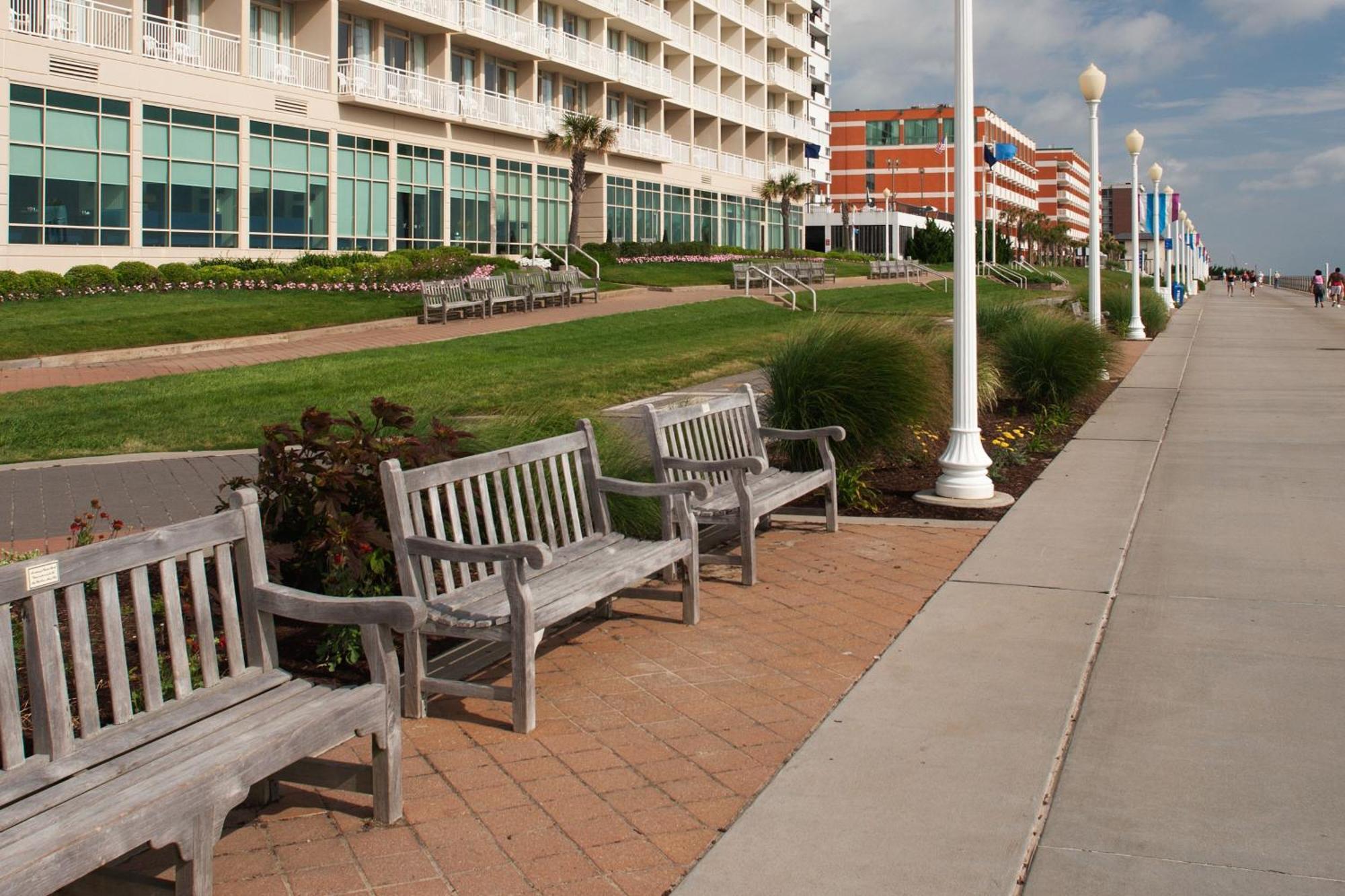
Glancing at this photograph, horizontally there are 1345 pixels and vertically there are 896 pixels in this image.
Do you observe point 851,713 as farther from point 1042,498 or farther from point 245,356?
point 245,356

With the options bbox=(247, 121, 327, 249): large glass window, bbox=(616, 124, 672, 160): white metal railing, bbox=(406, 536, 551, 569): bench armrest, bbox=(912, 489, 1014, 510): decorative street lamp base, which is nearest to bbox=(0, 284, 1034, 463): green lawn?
bbox=(406, 536, 551, 569): bench armrest

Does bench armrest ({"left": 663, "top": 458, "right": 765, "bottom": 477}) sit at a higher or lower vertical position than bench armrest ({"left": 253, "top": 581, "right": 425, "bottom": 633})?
higher

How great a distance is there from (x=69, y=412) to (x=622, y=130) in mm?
39738

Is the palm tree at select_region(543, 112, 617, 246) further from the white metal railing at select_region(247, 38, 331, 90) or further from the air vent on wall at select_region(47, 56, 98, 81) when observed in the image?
the air vent on wall at select_region(47, 56, 98, 81)

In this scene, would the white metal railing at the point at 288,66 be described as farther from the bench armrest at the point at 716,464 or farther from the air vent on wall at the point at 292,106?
the bench armrest at the point at 716,464

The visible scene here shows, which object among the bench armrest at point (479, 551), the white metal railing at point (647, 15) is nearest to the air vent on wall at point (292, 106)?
the white metal railing at point (647, 15)

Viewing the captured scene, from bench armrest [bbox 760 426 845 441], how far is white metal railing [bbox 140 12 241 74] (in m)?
26.9

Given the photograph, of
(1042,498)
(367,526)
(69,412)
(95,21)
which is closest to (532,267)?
(95,21)

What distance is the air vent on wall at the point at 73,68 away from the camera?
28562mm

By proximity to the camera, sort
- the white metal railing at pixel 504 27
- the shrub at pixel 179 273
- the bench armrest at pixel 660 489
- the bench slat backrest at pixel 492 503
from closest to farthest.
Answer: the bench slat backrest at pixel 492 503 → the bench armrest at pixel 660 489 → the shrub at pixel 179 273 → the white metal railing at pixel 504 27

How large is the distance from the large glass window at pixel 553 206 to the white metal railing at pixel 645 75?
19.9 ft

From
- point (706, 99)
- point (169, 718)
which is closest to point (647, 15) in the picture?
point (706, 99)

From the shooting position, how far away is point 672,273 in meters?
43.0

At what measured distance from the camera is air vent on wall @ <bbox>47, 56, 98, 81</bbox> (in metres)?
28.6
